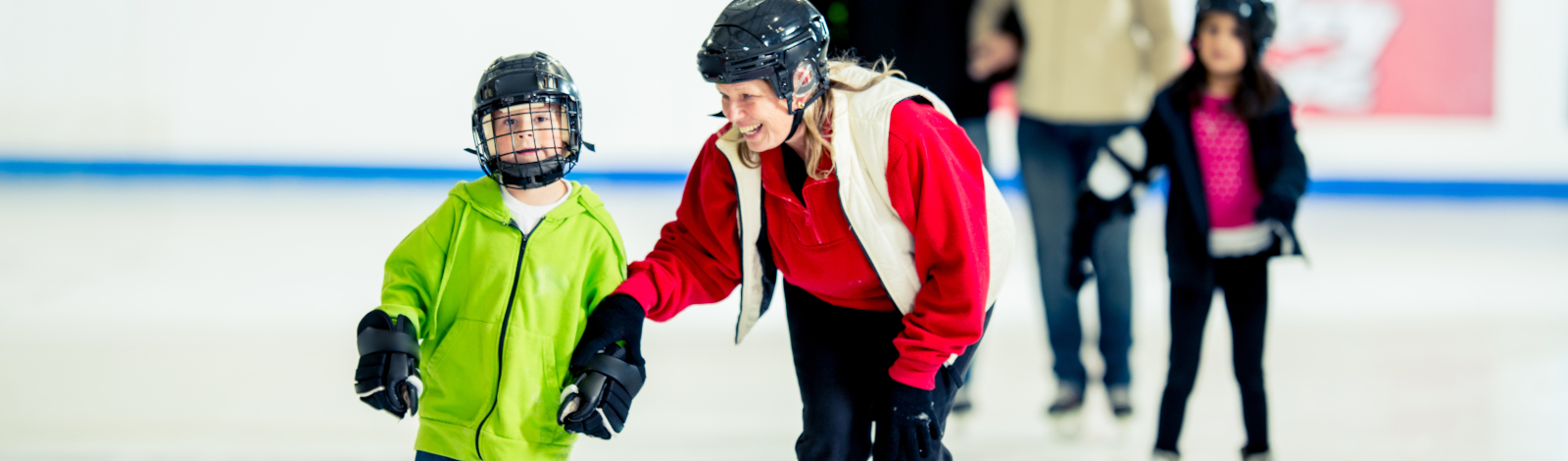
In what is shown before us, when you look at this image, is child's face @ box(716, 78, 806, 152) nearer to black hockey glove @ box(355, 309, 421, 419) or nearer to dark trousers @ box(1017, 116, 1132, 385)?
black hockey glove @ box(355, 309, 421, 419)

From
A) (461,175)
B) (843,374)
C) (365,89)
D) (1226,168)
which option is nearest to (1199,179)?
(1226,168)

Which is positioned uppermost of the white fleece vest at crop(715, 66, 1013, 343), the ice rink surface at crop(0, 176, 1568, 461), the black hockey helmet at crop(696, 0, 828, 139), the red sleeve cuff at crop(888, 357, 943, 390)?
the black hockey helmet at crop(696, 0, 828, 139)

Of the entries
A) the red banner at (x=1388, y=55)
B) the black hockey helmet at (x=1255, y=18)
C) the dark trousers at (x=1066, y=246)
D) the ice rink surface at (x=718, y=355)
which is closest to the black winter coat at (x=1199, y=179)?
the black hockey helmet at (x=1255, y=18)

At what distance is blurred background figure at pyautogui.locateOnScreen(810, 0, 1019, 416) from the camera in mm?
3000

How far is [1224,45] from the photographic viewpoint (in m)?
2.46

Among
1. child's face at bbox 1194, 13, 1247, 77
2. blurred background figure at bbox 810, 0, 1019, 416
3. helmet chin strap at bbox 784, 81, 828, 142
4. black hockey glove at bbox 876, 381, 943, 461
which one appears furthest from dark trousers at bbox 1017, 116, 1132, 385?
helmet chin strap at bbox 784, 81, 828, 142

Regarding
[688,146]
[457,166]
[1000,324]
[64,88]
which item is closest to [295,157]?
[457,166]

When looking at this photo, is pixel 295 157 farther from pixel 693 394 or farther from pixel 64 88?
pixel 693 394

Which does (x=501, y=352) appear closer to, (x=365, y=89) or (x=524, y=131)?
(x=524, y=131)

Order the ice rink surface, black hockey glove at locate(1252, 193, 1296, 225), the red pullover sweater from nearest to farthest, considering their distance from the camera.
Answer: the red pullover sweater < black hockey glove at locate(1252, 193, 1296, 225) < the ice rink surface

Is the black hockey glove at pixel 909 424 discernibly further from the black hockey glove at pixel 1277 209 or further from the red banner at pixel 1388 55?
the red banner at pixel 1388 55

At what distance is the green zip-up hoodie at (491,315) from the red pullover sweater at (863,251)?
0.12m

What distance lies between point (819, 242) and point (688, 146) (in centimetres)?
571

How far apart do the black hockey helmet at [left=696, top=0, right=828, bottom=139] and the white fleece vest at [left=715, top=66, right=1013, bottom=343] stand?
0.09m
